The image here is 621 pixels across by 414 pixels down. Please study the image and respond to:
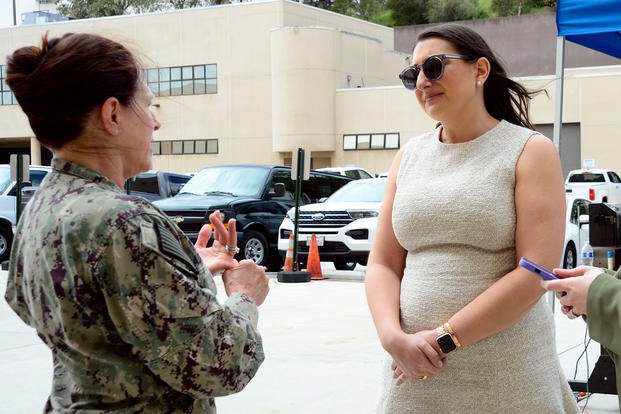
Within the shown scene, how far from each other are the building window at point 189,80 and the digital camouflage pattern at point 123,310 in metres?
49.5

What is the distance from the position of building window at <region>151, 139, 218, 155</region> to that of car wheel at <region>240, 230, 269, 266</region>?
114 feet

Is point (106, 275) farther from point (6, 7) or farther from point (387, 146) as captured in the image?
point (6, 7)

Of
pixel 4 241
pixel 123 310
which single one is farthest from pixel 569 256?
pixel 123 310

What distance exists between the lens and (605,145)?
42906 millimetres

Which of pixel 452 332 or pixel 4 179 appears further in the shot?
pixel 4 179

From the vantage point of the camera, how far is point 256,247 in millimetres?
16484

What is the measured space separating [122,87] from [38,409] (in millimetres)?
5062

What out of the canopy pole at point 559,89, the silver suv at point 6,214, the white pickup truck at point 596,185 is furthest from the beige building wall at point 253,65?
the canopy pole at point 559,89

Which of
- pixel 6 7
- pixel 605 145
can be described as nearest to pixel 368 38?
pixel 605 145

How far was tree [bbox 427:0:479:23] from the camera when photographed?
258 ft

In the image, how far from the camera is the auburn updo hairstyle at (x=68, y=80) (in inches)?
82.9

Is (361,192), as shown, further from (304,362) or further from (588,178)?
(588,178)

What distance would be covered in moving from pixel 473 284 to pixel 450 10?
258 ft

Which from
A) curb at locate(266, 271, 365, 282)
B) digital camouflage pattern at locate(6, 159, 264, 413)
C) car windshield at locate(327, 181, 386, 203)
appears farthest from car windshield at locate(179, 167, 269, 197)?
digital camouflage pattern at locate(6, 159, 264, 413)
